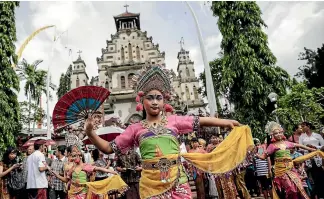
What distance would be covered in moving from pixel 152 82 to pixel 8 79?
1588 centimetres

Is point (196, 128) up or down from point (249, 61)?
down

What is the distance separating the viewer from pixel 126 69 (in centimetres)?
3491

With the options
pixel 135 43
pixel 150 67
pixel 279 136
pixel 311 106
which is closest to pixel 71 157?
pixel 150 67

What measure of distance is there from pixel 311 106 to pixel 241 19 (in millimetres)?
7105

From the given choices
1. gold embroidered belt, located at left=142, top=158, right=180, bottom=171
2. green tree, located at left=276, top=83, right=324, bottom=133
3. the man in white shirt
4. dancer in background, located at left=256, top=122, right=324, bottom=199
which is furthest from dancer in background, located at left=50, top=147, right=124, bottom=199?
green tree, located at left=276, top=83, right=324, bottom=133

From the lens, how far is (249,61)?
18.0m

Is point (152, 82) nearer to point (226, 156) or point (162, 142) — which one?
point (162, 142)

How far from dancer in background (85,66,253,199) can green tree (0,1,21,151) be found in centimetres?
1468

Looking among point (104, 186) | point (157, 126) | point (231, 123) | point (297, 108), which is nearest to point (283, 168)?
point (231, 123)

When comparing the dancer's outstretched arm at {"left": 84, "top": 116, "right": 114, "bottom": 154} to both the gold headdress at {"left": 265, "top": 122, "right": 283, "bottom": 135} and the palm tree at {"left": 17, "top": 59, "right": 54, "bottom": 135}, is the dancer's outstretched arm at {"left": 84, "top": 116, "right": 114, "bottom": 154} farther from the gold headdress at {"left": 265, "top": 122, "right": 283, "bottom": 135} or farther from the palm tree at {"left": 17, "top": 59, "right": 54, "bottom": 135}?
the palm tree at {"left": 17, "top": 59, "right": 54, "bottom": 135}

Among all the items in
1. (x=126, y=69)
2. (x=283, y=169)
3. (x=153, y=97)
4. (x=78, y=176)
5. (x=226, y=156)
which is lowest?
(x=283, y=169)

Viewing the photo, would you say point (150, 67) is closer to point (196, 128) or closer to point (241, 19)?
point (196, 128)

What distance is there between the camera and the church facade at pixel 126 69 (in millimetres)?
32906

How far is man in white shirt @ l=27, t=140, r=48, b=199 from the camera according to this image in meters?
6.78
